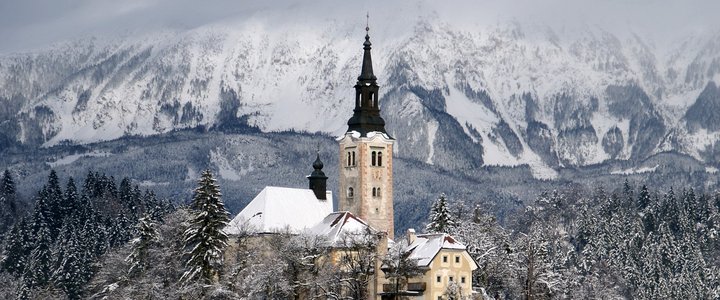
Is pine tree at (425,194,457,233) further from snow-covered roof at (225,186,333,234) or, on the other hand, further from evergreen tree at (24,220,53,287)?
evergreen tree at (24,220,53,287)

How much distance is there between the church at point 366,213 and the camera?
132 m

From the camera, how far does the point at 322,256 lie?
128875 millimetres

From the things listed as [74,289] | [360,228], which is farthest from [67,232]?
[360,228]

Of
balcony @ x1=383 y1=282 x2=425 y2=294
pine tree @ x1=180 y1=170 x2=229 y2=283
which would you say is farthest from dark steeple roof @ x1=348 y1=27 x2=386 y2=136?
pine tree @ x1=180 y1=170 x2=229 y2=283

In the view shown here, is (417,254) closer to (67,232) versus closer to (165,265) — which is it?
(165,265)

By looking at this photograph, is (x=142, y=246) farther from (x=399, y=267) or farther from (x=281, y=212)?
(x=399, y=267)

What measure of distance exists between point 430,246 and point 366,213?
13.5 metres

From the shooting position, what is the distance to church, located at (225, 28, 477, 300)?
132m

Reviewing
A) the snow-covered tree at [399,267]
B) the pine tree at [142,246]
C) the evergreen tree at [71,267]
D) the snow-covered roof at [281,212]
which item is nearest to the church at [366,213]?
the snow-covered roof at [281,212]

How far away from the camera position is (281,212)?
138500 millimetres

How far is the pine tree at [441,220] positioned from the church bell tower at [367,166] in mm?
3573

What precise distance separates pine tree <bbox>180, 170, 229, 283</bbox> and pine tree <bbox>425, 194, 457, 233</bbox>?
32.6 meters

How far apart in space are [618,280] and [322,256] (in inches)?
2665

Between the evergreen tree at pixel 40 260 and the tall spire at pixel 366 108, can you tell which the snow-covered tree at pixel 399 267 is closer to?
the tall spire at pixel 366 108
